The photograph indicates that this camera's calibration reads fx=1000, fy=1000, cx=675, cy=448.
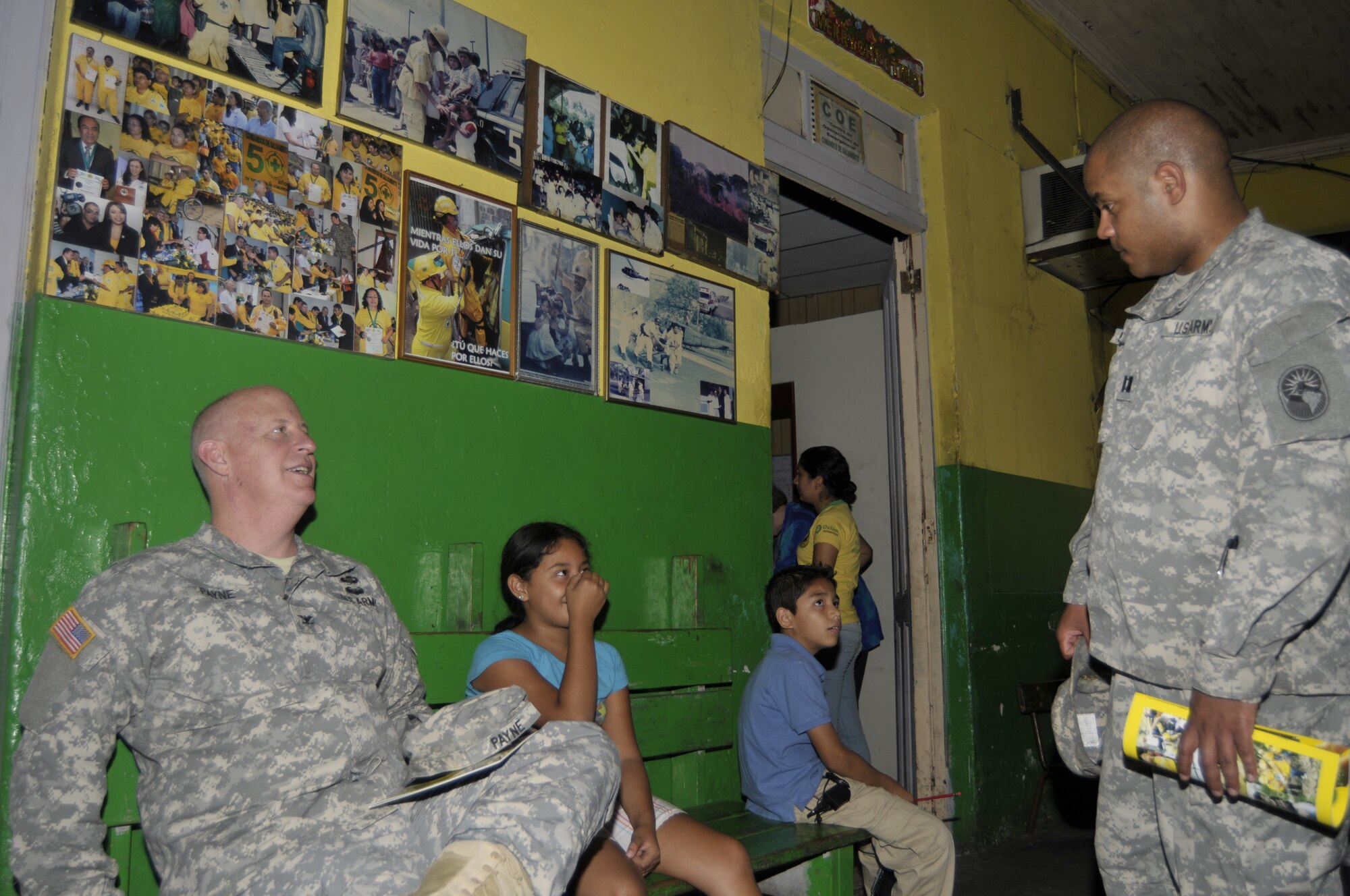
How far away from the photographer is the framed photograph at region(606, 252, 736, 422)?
3203 mm

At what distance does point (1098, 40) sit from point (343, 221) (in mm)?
5707

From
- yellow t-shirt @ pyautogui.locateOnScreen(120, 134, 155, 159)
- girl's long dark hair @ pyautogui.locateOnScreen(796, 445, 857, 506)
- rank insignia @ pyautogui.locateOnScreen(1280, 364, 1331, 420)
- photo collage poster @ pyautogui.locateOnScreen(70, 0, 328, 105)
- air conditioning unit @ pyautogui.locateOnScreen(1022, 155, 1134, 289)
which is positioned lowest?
rank insignia @ pyautogui.locateOnScreen(1280, 364, 1331, 420)

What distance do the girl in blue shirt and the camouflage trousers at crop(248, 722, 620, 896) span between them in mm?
415

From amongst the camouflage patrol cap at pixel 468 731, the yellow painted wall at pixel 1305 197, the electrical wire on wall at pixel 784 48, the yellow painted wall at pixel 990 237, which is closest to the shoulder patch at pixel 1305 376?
the camouflage patrol cap at pixel 468 731

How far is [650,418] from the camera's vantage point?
10.7 ft

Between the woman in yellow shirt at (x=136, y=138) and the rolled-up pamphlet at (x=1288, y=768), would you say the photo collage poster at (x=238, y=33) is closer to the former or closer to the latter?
the woman in yellow shirt at (x=136, y=138)

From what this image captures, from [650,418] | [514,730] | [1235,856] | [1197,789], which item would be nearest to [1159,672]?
[1197,789]

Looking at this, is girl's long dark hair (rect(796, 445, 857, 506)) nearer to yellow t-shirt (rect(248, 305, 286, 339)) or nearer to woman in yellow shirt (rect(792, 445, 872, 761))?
woman in yellow shirt (rect(792, 445, 872, 761))

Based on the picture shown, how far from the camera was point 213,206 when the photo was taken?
222cm

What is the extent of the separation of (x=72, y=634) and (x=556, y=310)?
1.61m

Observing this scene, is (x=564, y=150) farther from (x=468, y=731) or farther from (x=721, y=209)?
(x=468, y=731)

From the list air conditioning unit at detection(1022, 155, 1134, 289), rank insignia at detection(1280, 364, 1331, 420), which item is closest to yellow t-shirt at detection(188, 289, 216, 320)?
rank insignia at detection(1280, 364, 1331, 420)

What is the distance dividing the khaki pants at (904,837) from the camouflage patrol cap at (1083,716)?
37.0 inches

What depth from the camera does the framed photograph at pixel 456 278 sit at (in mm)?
2607
